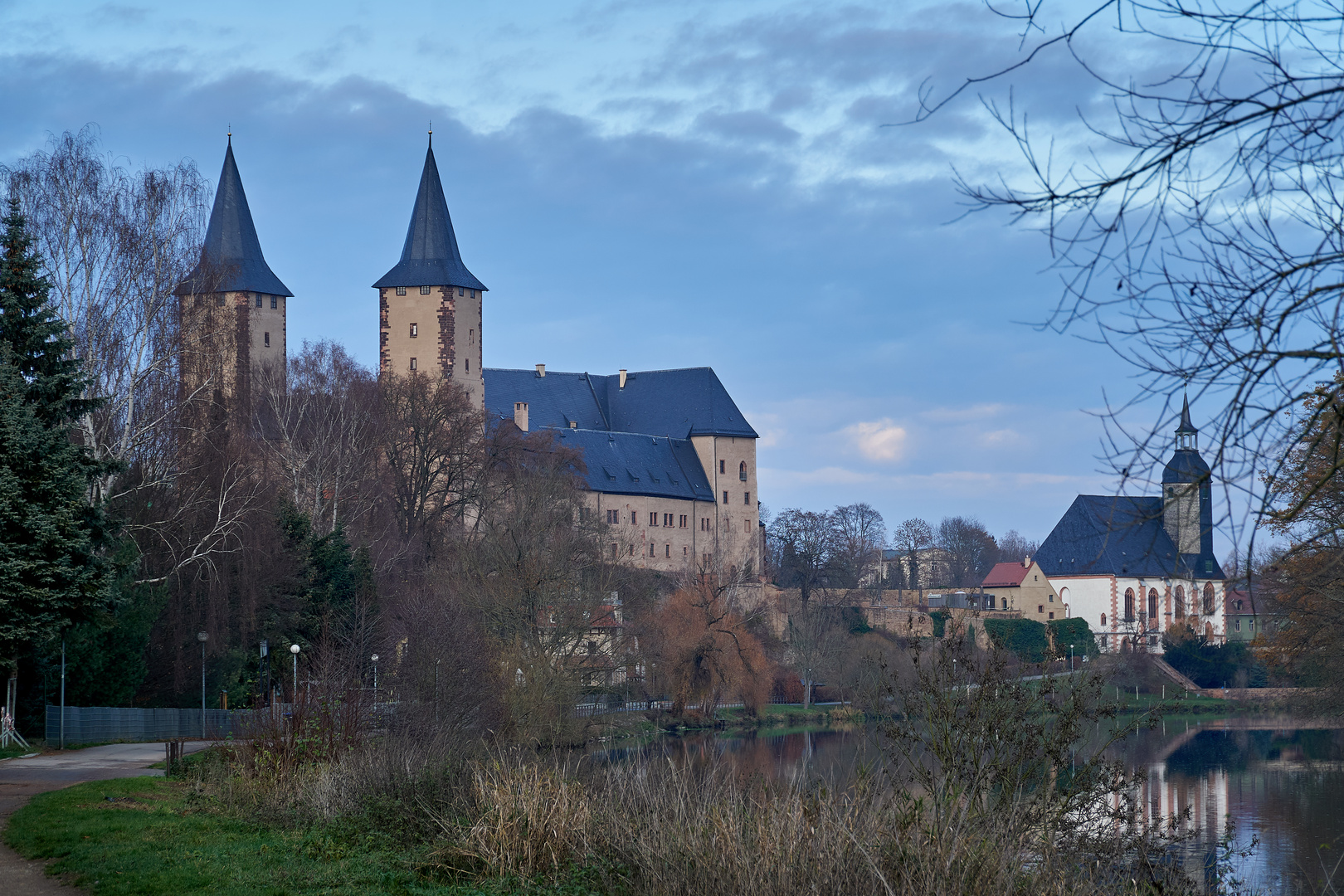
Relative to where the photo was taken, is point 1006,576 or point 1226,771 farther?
point 1006,576

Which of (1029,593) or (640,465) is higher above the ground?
(640,465)

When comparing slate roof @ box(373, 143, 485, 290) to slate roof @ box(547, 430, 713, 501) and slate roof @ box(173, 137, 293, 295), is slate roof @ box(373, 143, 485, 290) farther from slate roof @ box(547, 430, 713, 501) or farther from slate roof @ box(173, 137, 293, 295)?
slate roof @ box(547, 430, 713, 501)


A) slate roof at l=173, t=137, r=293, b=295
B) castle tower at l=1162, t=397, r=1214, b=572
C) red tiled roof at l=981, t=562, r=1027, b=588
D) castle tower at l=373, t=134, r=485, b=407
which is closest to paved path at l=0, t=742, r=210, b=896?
castle tower at l=1162, t=397, r=1214, b=572

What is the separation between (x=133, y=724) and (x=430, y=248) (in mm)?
36771

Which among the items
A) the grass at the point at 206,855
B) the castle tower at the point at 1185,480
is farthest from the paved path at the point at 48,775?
the castle tower at the point at 1185,480

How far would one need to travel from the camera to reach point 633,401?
81438 millimetres

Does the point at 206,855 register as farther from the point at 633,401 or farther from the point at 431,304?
the point at 633,401

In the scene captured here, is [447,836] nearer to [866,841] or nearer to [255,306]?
[866,841]

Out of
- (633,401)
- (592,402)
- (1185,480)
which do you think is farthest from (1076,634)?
(1185,480)

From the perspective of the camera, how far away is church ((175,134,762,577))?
2178 inches

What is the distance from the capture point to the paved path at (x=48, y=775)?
993 cm

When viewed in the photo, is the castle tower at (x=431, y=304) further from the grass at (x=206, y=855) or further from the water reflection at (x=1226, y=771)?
the grass at (x=206, y=855)

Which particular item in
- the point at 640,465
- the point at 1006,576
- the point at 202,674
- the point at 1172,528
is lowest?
the point at 202,674

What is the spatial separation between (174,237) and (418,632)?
9539 millimetres
